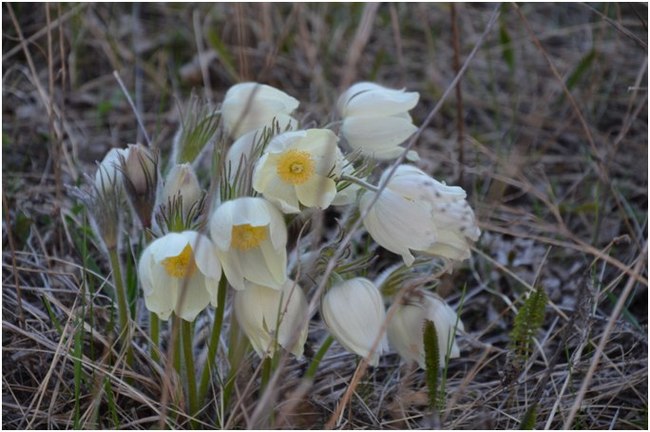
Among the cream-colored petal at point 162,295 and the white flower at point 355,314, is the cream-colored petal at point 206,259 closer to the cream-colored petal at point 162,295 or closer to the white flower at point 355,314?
the cream-colored petal at point 162,295

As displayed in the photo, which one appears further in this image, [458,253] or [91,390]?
[91,390]

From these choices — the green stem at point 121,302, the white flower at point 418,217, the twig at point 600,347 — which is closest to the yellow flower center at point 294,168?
the white flower at point 418,217

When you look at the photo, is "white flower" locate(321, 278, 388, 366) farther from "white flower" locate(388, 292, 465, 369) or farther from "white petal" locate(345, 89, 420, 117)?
"white petal" locate(345, 89, 420, 117)

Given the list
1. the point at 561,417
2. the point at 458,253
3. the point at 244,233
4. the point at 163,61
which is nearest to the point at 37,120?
the point at 163,61

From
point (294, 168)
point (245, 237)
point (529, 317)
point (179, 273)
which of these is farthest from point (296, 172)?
point (529, 317)

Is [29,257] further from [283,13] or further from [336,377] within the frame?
[283,13]

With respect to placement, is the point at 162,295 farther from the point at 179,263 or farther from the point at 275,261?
the point at 275,261

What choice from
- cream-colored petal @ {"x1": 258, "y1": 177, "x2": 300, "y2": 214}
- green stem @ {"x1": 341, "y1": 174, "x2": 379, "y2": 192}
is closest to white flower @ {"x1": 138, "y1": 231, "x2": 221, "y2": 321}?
cream-colored petal @ {"x1": 258, "y1": 177, "x2": 300, "y2": 214}
